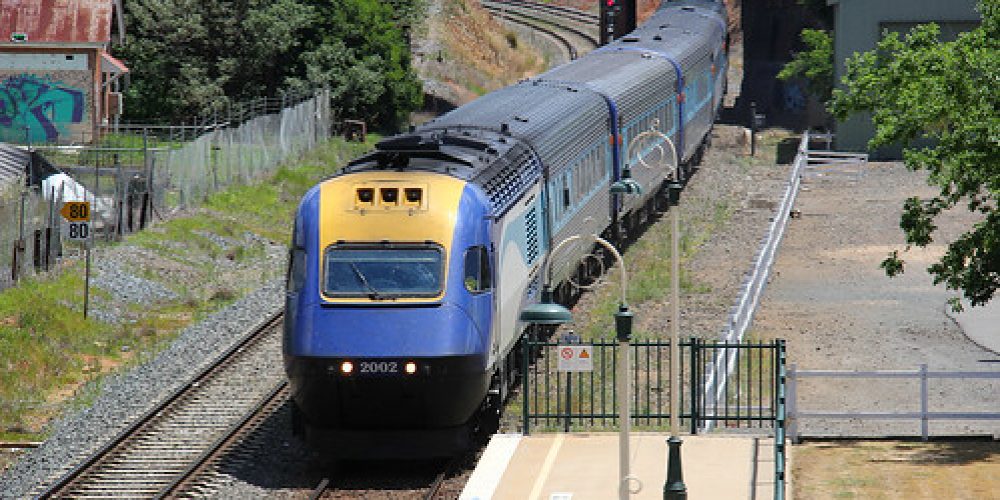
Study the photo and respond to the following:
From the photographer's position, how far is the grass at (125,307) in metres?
26.4

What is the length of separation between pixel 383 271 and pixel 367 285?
0.28 metres

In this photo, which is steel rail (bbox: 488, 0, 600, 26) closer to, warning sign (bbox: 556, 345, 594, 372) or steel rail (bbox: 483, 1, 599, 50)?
steel rail (bbox: 483, 1, 599, 50)

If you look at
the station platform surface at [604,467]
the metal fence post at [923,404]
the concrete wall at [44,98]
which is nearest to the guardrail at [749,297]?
the station platform surface at [604,467]

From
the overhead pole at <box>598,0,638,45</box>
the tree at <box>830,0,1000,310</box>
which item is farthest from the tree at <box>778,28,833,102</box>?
the tree at <box>830,0,1000,310</box>

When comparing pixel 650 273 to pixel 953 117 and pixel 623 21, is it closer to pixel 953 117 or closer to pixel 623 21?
pixel 953 117

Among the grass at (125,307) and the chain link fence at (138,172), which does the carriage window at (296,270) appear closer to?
the grass at (125,307)

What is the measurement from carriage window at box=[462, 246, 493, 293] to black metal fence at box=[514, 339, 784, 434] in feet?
3.17

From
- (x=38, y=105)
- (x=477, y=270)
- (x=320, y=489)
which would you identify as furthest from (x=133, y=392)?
(x=38, y=105)

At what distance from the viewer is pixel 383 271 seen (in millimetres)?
20922

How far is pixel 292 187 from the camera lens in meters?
47.3

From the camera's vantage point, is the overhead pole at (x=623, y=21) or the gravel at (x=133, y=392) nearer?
the gravel at (x=133, y=392)

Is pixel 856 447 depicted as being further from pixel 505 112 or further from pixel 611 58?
pixel 611 58

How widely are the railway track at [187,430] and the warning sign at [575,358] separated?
471cm

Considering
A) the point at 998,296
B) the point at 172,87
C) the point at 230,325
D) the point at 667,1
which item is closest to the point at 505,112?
the point at 230,325
